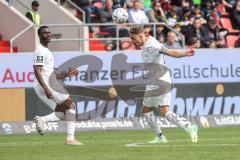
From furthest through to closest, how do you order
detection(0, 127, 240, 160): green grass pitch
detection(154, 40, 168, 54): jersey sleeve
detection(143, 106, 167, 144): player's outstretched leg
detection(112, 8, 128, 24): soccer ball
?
1. detection(112, 8, 128, 24): soccer ball
2. detection(143, 106, 167, 144): player's outstretched leg
3. detection(154, 40, 168, 54): jersey sleeve
4. detection(0, 127, 240, 160): green grass pitch

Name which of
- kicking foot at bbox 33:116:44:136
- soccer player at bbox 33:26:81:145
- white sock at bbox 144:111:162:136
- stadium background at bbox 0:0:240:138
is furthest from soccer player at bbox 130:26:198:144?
stadium background at bbox 0:0:240:138

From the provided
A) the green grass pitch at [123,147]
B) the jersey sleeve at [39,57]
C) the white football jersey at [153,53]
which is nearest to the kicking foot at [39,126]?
the green grass pitch at [123,147]

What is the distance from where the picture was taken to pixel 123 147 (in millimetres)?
16156

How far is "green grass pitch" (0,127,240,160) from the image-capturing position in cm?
1419

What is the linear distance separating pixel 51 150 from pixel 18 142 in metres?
2.91

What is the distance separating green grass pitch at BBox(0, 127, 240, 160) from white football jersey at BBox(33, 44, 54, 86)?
1.36 metres

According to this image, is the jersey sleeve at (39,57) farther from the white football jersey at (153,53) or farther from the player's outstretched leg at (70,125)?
the white football jersey at (153,53)

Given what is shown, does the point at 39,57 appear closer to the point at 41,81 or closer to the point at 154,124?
the point at 41,81

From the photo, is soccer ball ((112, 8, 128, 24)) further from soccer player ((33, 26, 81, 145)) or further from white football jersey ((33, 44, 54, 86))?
white football jersey ((33, 44, 54, 86))

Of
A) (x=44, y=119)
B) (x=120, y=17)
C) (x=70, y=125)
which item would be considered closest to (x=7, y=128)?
(x=120, y=17)

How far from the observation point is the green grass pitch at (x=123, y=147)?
1419cm

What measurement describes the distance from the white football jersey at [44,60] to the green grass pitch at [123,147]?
4.45 feet

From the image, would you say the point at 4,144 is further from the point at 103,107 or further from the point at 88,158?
the point at 103,107

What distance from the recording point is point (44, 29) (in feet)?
55.8
